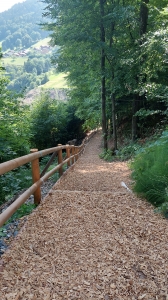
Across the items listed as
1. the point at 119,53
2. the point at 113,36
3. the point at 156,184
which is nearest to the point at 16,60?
the point at 113,36

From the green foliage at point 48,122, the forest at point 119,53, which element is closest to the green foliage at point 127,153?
the forest at point 119,53

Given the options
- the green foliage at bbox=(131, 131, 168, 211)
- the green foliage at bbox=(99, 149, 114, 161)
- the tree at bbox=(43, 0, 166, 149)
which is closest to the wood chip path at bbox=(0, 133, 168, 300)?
the green foliage at bbox=(131, 131, 168, 211)

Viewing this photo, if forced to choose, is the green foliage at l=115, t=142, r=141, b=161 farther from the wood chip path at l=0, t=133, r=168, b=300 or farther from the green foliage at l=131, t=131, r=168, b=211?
the wood chip path at l=0, t=133, r=168, b=300

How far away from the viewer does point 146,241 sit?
2691mm

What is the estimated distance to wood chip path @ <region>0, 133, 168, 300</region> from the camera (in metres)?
1.97

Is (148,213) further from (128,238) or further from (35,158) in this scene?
(35,158)

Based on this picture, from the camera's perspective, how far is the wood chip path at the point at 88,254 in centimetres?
197

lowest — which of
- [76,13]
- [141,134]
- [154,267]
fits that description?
[154,267]

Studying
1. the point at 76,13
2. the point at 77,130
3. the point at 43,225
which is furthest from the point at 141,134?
the point at 77,130

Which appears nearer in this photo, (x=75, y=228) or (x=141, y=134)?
(x=75, y=228)

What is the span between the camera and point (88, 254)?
244 centimetres

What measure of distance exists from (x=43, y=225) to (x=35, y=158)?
0.98 metres

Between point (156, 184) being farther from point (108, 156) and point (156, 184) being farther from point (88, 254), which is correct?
point (108, 156)

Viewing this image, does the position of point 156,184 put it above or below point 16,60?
below
